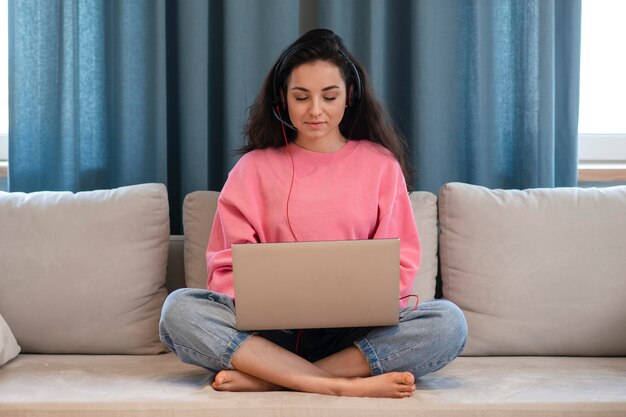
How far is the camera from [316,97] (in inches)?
77.0

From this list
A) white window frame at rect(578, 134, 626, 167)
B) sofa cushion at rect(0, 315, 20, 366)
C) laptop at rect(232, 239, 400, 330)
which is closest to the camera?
laptop at rect(232, 239, 400, 330)

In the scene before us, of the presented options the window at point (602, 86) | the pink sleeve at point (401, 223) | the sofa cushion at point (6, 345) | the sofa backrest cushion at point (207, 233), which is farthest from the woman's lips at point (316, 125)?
the window at point (602, 86)

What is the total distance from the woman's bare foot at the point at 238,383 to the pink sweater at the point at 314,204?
26 centimetres

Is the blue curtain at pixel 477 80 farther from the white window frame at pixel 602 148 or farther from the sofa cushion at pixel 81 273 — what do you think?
the sofa cushion at pixel 81 273

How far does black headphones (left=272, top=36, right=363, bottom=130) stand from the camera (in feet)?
6.58

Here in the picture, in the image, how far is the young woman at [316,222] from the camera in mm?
1728

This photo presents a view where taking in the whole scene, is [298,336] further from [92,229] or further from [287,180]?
[92,229]

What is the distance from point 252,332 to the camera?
1.76 m

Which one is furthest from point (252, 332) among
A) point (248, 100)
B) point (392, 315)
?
point (248, 100)

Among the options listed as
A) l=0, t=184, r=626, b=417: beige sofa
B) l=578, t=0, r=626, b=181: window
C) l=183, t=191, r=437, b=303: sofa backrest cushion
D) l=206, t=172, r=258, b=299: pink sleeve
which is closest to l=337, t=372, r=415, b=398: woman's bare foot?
l=0, t=184, r=626, b=417: beige sofa

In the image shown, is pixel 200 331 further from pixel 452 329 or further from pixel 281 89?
pixel 281 89

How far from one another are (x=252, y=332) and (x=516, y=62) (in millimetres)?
1142

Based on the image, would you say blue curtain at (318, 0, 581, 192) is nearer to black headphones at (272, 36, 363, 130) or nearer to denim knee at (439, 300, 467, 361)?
black headphones at (272, 36, 363, 130)

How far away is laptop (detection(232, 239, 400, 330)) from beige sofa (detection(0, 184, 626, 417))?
1.29 ft
